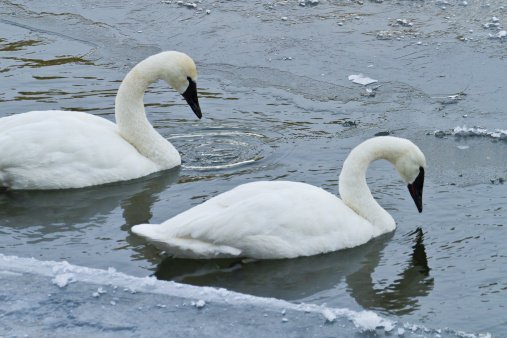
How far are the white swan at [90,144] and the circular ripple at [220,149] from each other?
0.71 ft

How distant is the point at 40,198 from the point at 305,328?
303 cm

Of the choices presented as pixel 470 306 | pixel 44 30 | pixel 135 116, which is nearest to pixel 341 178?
pixel 470 306

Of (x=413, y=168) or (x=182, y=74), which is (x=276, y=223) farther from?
(x=182, y=74)

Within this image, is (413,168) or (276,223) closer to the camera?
(276,223)

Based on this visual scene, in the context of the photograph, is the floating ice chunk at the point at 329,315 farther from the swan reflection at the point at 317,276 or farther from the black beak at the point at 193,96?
the black beak at the point at 193,96

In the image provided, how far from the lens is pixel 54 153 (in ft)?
25.2

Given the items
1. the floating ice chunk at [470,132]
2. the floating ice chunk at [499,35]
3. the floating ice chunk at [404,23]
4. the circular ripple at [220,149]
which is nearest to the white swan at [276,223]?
the circular ripple at [220,149]

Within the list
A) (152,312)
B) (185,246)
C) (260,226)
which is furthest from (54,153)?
(152,312)

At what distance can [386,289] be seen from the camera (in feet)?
19.5

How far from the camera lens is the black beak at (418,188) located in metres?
6.93

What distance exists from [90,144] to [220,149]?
3.68ft

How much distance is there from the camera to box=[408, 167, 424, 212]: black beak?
22.7 ft

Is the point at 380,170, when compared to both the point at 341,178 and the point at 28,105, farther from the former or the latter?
the point at 28,105

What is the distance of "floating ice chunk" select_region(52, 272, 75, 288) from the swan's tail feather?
65cm
